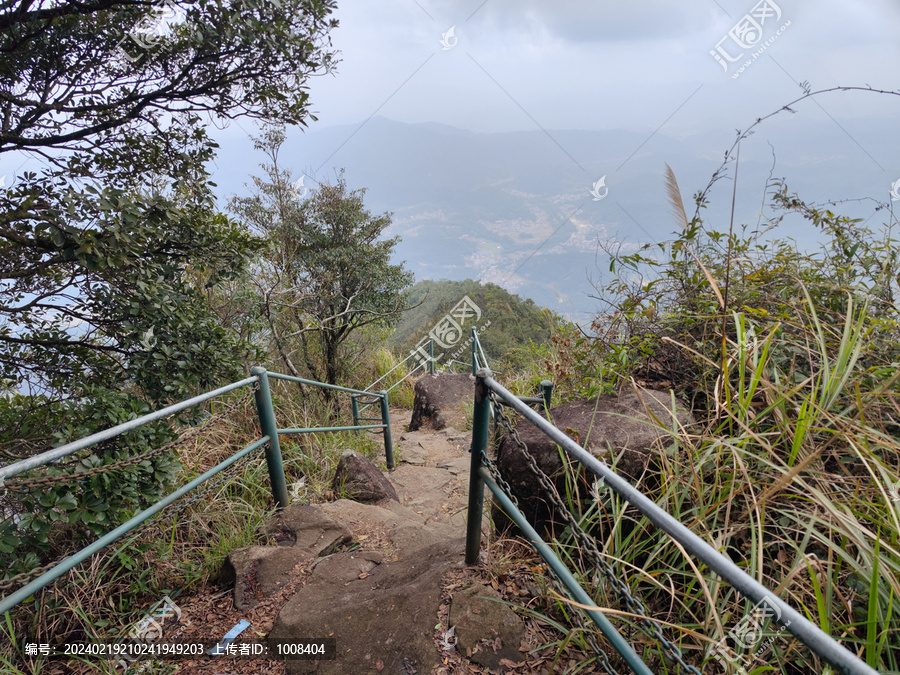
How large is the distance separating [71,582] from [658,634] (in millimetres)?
2378

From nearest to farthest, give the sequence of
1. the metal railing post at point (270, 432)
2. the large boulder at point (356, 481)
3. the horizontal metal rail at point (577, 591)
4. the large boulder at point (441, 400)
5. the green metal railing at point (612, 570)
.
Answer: the green metal railing at point (612, 570) < the horizontal metal rail at point (577, 591) < the metal railing post at point (270, 432) < the large boulder at point (356, 481) < the large boulder at point (441, 400)

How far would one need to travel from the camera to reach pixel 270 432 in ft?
8.04

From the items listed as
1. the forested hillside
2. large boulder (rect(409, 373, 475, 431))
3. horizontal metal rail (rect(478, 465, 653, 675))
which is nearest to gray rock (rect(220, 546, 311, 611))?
horizontal metal rail (rect(478, 465, 653, 675))

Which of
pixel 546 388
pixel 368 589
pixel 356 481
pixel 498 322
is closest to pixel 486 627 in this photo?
pixel 368 589

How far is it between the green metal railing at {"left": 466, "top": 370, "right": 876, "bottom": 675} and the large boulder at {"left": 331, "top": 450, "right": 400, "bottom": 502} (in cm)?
207

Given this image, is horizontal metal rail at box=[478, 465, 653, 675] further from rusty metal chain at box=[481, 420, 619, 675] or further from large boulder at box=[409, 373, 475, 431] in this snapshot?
large boulder at box=[409, 373, 475, 431]

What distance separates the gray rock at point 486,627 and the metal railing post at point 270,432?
145cm

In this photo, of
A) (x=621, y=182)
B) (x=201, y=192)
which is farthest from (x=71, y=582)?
(x=621, y=182)

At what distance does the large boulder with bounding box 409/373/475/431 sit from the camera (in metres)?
7.58

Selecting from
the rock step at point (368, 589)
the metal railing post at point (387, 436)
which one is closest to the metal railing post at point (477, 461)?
the rock step at point (368, 589)

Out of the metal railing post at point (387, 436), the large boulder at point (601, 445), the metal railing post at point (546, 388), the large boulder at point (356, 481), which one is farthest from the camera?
the metal railing post at point (387, 436)

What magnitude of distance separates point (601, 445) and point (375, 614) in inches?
45.4

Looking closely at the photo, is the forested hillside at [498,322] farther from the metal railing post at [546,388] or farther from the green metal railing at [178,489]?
the green metal railing at [178,489]

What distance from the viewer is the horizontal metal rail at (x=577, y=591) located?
85cm
